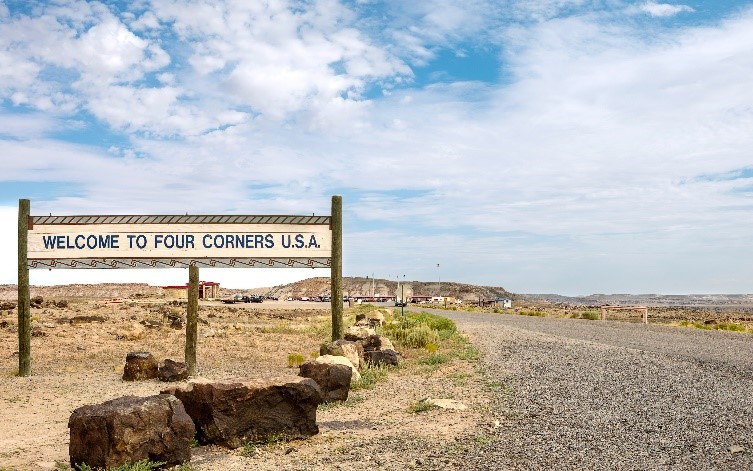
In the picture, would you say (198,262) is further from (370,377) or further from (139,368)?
(370,377)

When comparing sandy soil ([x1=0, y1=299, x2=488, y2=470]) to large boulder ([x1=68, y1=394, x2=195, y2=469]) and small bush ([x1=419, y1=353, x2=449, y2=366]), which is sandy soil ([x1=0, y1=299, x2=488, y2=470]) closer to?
small bush ([x1=419, y1=353, x2=449, y2=366])

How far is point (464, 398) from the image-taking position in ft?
36.5

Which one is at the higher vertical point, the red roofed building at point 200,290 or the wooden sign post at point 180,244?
the wooden sign post at point 180,244

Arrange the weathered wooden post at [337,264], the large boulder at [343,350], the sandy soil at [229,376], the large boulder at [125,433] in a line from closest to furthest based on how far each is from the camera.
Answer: the large boulder at [125,433], the sandy soil at [229,376], the large boulder at [343,350], the weathered wooden post at [337,264]

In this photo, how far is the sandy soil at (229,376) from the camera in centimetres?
780

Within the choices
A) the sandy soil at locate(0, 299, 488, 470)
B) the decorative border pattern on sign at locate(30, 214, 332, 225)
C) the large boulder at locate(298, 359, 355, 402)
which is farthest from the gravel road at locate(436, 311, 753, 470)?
the decorative border pattern on sign at locate(30, 214, 332, 225)

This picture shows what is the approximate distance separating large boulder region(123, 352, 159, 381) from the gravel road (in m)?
7.10

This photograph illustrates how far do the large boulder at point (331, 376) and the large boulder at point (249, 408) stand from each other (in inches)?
99.4

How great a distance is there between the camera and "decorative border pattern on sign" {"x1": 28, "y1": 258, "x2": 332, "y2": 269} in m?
15.8

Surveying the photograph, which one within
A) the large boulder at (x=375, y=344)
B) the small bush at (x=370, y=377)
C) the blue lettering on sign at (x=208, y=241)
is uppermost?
the blue lettering on sign at (x=208, y=241)

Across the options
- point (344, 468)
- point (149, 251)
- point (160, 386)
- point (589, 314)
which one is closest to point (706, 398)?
point (344, 468)

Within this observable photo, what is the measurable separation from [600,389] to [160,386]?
8.35 meters

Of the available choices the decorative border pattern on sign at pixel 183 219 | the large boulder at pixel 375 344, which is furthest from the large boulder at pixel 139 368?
the large boulder at pixel 375 344

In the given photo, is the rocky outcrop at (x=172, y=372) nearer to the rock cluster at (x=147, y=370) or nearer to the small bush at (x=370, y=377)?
the rock cluster at (x=147, y=370)
